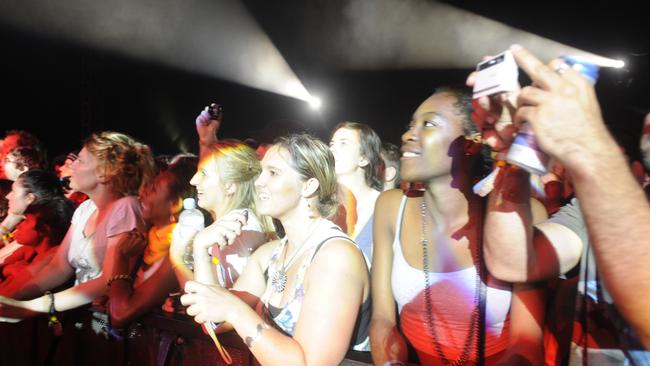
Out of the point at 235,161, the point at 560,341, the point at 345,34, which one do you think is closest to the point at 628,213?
the point at 560,341

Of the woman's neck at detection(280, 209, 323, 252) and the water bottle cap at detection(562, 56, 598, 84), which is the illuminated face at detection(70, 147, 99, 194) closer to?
→ the woman's neck at detection(280, 209, 323, 252)

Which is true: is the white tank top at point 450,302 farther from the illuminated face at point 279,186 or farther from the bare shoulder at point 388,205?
the illuminated face at point 279,186

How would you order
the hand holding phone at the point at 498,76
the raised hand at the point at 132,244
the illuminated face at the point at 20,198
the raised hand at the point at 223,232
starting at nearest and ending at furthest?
the hand holding phone at the point at 498,76 → the raised hand at the point at 223,232 → the raised hand at the point at 132,244 → the illuminated face at the point at 20,198

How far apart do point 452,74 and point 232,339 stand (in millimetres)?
5203

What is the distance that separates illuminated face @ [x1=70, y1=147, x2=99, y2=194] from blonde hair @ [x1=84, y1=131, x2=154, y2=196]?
1.3 inches

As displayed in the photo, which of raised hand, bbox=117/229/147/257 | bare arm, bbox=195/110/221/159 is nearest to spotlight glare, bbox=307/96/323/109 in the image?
bare arm, bbox=195/110/221/159

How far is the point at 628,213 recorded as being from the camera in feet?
3.33

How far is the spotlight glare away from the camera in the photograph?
24.9 ft

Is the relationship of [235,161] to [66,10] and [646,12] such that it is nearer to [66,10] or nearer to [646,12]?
[646,12]

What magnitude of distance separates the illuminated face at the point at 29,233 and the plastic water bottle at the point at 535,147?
3593 mm

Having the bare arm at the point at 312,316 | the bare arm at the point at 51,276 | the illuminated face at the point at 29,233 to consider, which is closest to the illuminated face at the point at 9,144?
the illuminated face at the point at 29,233

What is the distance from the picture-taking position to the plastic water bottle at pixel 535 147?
3.46 feet

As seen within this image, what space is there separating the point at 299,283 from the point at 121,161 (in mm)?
2175

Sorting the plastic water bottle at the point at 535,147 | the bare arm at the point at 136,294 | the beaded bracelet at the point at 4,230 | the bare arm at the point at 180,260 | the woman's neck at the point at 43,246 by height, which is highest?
the plastic water bottle at the point at 535,147
